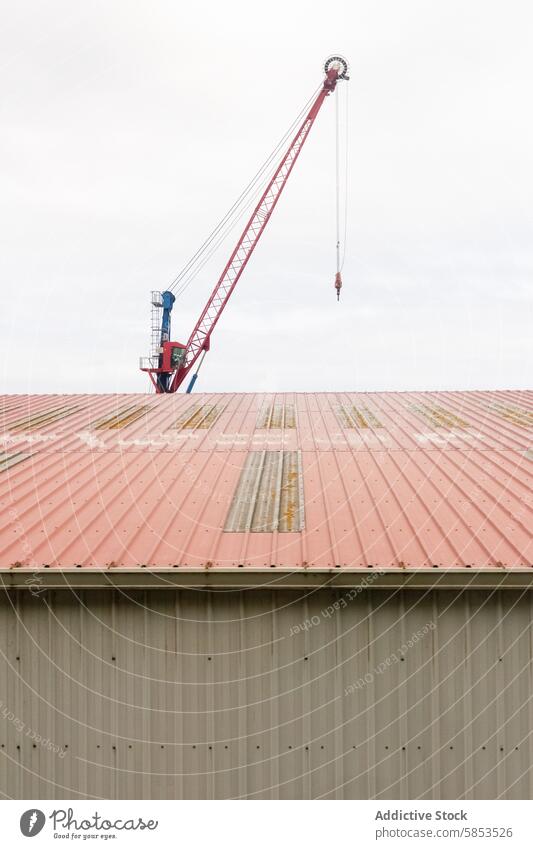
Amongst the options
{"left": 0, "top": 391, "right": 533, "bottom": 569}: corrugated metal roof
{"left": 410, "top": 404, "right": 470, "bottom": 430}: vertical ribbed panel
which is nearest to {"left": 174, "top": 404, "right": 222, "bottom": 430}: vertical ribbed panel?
{"left": 0, "top": 391, "right": 533, "bottom": 569}: corrugated metal roof

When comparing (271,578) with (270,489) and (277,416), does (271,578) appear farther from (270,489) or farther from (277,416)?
(277,416)

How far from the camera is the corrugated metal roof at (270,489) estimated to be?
7.25 m

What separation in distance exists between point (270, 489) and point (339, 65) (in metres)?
39.0

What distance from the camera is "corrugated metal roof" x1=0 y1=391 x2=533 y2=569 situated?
7254 mm

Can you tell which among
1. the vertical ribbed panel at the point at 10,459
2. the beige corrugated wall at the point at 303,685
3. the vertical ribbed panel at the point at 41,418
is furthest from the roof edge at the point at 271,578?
the vertical ribbed panel at the point at 41,418

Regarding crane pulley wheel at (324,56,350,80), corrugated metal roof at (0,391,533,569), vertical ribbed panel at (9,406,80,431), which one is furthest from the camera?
Answer: crane pulley wheel at (324,56,350,80)

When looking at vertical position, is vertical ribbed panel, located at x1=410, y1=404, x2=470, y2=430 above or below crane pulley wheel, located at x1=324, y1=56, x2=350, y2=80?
below

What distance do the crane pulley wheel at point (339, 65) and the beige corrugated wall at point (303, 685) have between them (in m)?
40.6

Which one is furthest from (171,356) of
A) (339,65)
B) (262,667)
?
(262,667)

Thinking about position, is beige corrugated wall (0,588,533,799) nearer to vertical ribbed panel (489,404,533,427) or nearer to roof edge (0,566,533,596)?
roof edge (0,566,533,596)

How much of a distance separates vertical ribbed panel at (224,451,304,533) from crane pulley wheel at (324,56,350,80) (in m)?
36.6

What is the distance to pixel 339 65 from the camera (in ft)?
120

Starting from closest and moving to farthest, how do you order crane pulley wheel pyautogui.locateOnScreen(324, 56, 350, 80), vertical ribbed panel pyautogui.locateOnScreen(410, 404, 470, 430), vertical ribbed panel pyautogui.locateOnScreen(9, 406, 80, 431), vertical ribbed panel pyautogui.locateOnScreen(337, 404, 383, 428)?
vertical ribbed panel pyautogui.locateOnScreen(410, 404, 470, 430)
vertical ribbed panel pyautogui.locateOnScreen(9, 406, 80, 431)
vertical ribbed panel pyautogui.locateOnScreen(337, 404, 383, 428)
crane pulley wheel pyautogui.locateOnScreen(324, 56, 350, 80)

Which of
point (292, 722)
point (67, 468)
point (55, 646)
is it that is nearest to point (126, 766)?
point (55, 646)
